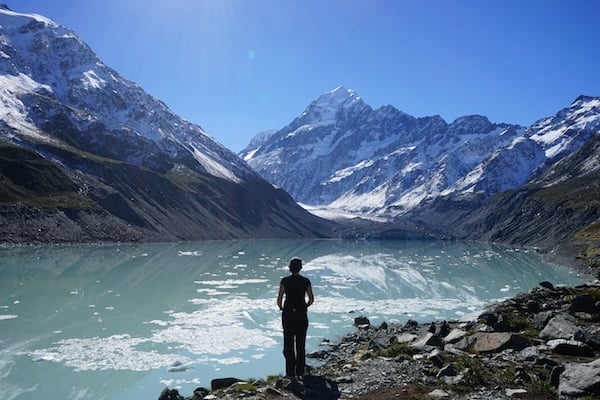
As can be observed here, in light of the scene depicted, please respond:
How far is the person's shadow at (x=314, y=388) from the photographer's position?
516 inches

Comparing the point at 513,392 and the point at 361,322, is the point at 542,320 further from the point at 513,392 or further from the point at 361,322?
the point at 361,322

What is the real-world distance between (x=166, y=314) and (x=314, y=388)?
29.3 meters

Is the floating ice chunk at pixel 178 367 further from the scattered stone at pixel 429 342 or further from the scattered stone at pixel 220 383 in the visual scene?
the scattered stone at pixel 429 342

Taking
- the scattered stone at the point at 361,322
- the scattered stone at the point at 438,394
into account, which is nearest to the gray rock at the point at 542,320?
the scattered stone at the point at 438,394

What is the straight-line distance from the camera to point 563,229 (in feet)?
582

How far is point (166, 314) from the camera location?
132 feet

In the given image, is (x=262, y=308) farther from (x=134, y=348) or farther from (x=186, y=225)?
(x=186, y=225)

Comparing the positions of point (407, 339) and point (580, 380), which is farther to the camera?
point (407, 339)

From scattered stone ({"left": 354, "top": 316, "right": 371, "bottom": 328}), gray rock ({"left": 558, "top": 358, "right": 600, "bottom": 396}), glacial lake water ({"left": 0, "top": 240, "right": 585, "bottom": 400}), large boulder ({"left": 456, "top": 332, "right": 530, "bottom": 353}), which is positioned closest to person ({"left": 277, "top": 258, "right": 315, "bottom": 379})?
large boulder ({"left": 456, "top": 332, "right": 530, "bottom": 353})

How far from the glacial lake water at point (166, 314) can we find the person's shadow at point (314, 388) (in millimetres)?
8635

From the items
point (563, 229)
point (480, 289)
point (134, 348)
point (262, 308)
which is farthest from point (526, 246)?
point (134, 348)

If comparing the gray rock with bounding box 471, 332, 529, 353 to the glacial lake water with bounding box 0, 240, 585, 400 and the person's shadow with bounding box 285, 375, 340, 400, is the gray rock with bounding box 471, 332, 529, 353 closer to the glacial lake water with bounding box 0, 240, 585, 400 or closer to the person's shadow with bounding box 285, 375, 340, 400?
the person's shadow with bounding box 285, 375, 340, 400

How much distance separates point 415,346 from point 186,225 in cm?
16423

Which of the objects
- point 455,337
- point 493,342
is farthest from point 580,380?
point 455,337
